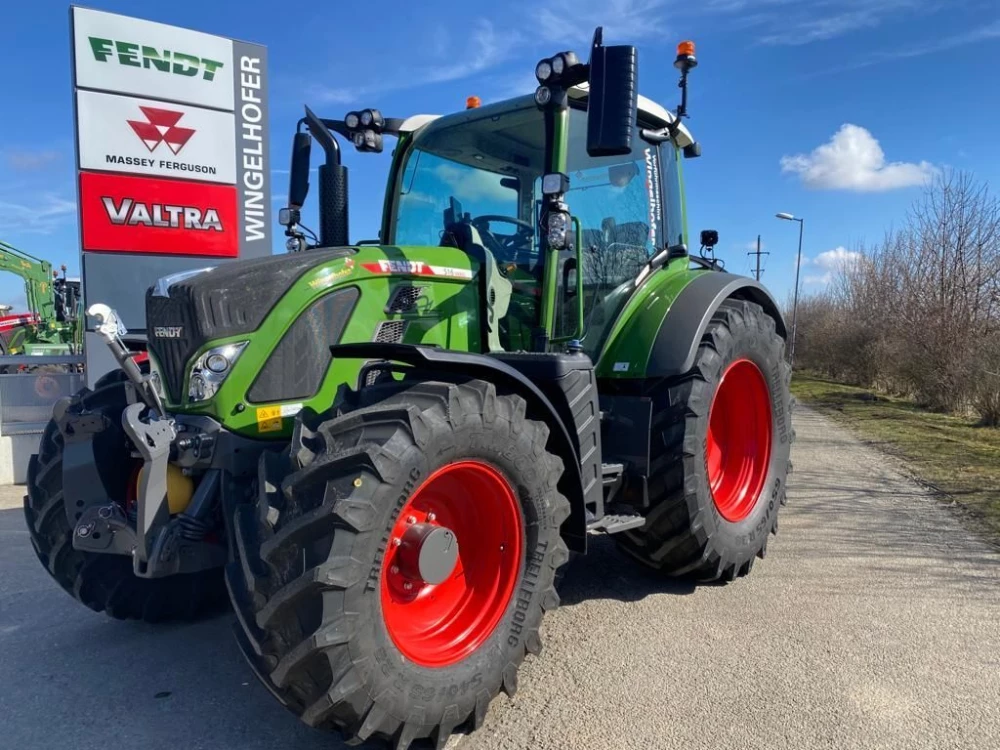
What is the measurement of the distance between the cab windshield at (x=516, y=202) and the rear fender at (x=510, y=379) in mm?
745

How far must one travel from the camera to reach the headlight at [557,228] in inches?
133

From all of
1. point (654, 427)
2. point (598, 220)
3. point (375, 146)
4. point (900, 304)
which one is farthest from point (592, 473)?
point (900, 304)

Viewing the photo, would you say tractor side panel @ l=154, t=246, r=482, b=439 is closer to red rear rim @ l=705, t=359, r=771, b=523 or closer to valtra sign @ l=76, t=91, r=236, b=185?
red rear rim @ l=705, t=359, r=771, b=523

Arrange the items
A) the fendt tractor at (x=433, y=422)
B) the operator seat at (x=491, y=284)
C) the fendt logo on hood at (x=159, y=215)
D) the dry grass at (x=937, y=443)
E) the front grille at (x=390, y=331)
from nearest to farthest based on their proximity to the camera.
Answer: the fendt tractor at (x=433, y=422) < the front grille at (x=390, y=331) < the operator seat at (x=491, y=284) < the dry grass at (x=937, y=443) < the fendt logo on hood at (x=159, y=215)

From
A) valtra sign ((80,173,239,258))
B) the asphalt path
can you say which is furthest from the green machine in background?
the asphalt path

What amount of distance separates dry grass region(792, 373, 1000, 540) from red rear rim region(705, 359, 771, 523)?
1.93 metres

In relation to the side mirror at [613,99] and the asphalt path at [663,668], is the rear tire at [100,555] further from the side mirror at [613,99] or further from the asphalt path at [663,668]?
the side mirror at [613,99]

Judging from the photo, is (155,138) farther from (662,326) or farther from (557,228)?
(662,326)

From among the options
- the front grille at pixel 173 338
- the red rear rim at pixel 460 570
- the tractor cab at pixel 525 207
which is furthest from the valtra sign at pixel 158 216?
the red rear rim at pixel 460 570

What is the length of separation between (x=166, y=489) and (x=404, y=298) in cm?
122

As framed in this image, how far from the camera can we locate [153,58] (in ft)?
24.8

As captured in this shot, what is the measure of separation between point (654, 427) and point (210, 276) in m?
2.20

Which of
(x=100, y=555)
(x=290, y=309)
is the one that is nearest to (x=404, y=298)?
(x=290, y=309)

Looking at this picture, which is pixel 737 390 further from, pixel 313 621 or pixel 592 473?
pixel 313 621
